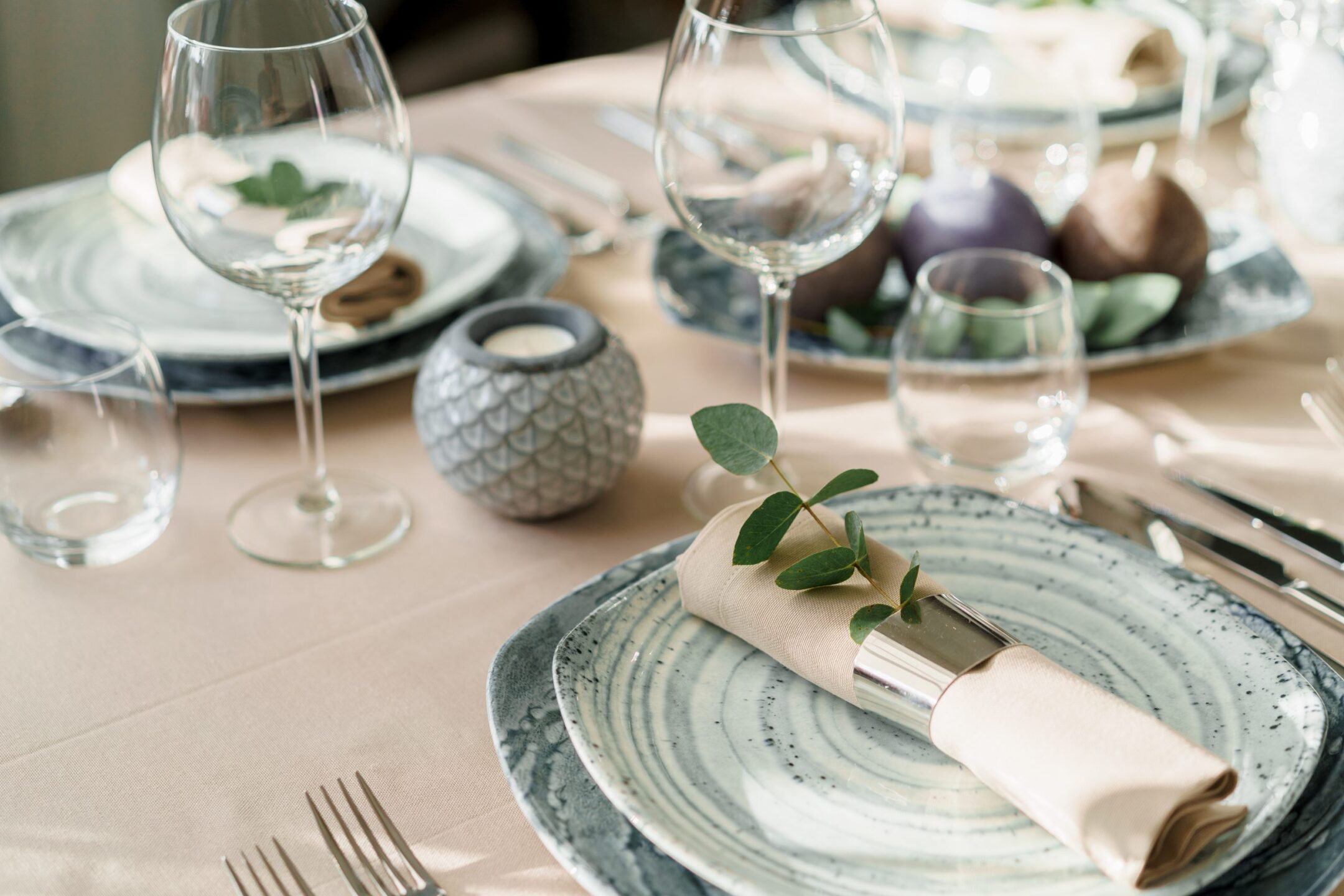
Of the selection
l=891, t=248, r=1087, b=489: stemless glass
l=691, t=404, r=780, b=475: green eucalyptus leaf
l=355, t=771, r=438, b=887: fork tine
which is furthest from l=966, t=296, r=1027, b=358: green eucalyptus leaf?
l=355, t=771, r=438, b=887: fork tine

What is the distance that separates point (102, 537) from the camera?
2.41ft

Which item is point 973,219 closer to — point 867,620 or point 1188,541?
point 1188,541

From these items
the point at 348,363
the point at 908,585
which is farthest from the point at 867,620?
the point at 348,363

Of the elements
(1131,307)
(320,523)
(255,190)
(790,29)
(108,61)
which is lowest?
(108,61)

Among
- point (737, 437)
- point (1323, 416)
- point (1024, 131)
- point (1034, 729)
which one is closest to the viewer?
point (1034, 729)

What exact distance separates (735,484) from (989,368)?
18cm

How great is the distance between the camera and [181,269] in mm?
995

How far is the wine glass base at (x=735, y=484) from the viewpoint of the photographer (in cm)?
80

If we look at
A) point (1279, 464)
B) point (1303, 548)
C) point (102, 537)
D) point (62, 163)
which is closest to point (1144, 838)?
point (1303, 548)

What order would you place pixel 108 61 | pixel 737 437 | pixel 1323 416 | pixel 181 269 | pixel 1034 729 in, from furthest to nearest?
pixel 108 61
pixel 181 269
pixel 1323 416
pixel 737 437
pixel 1034 729

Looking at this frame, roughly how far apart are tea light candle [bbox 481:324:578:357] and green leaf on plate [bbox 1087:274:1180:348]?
1.29 feet

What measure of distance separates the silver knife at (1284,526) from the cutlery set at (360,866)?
52cm

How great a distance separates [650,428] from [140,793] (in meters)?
0.42

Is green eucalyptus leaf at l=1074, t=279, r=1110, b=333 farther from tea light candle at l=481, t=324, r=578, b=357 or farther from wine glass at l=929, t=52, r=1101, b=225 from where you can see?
tea light candle at l=481, t=324, r=578, b=357
